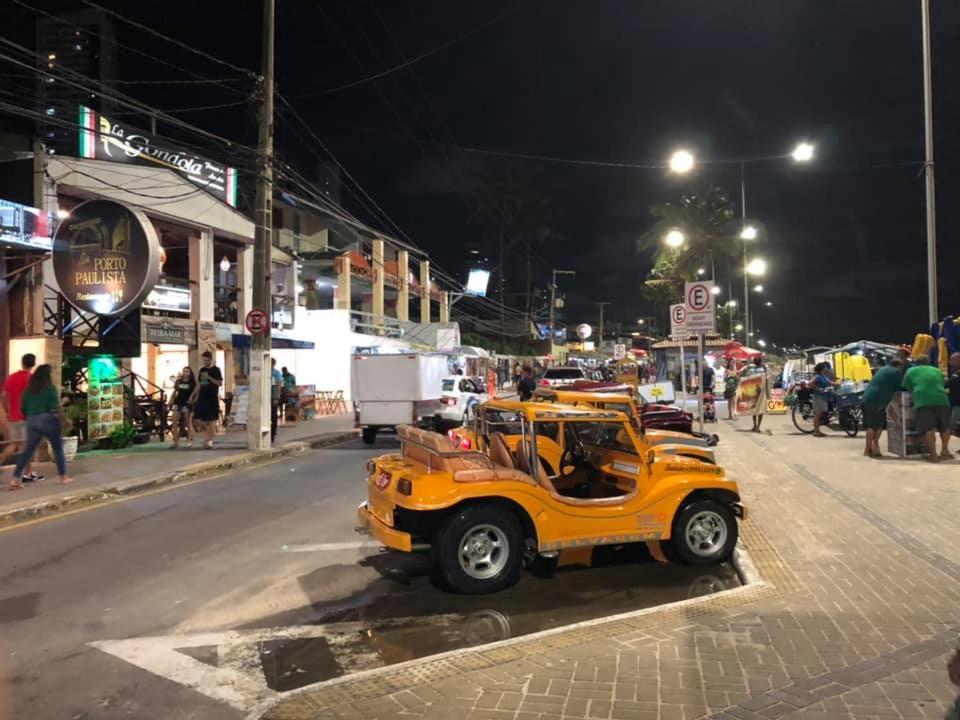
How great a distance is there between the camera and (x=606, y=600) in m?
5.55

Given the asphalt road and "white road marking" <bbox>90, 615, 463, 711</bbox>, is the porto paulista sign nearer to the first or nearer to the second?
the asphalt road

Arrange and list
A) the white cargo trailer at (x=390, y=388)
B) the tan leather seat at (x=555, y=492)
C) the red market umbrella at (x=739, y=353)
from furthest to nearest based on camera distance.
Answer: the red market umbrella at (x=739, y=353), the white cargo trailer at (x=390, y=388), the tan leather seat at (x=555, y=492)

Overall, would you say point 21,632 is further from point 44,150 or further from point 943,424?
point 44,150

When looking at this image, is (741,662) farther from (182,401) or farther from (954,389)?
(182,401)

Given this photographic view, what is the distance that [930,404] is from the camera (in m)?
10.8

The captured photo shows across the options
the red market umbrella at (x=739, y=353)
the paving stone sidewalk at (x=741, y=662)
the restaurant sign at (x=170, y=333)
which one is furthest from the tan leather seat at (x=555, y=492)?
the red market umbrella at (x=739, y=353)

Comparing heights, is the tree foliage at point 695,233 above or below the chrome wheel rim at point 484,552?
above

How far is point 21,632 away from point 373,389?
11.5m

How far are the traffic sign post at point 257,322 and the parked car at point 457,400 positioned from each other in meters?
4.27

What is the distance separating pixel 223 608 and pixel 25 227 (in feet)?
32.9

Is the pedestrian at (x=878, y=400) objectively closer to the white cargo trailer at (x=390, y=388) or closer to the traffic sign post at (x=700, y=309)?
the traffic sign post at (x=700, y=309)

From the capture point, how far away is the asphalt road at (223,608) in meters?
4.04

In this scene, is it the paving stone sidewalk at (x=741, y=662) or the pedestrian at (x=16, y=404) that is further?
the pedestrian at (x=16, y=404)

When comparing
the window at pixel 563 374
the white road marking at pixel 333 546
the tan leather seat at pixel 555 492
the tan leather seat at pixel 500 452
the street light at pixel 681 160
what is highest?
the street light at pixel 681 160
